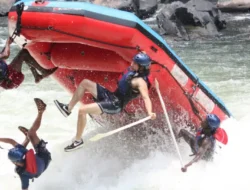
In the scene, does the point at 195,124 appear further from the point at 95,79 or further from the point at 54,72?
the point at 54,72

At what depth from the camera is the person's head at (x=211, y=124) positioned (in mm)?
5086

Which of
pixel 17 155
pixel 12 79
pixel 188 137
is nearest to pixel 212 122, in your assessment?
pixel 188 137

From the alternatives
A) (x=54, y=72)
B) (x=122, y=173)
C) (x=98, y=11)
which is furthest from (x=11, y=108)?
(x=98, y=11)

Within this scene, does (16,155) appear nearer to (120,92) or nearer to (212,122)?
(120,92)

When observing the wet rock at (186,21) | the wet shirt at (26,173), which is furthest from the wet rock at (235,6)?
the wet shirt at (26,173)

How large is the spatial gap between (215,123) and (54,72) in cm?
203

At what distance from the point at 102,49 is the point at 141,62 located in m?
0.76

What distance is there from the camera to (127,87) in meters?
4.82

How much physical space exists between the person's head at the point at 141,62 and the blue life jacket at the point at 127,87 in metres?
0.05

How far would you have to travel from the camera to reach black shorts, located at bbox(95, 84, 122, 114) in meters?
4.84

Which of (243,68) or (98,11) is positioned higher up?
(98,11)

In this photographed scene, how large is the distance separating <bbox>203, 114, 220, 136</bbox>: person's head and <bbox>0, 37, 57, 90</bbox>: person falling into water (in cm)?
188

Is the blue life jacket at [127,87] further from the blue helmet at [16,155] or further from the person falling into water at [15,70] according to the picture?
the person falling into water at [15,70]

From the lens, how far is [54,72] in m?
5.89
